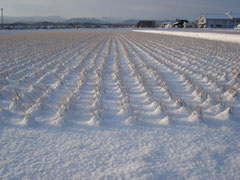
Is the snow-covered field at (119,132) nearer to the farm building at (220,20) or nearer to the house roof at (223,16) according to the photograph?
the farm building at (220,20)

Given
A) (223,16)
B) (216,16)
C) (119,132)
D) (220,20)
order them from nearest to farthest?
(119,132) → (220,20) → (216,16) → (223,16)

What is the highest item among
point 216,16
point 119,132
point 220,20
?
point 216,16

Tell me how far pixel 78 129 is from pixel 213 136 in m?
1.56

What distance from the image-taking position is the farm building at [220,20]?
51.8 m

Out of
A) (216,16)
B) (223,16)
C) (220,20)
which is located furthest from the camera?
(223,16)

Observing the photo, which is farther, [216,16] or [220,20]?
[216,16]

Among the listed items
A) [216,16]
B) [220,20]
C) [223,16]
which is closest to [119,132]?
[220,20]

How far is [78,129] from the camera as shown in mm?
2324

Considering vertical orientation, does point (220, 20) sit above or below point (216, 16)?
below

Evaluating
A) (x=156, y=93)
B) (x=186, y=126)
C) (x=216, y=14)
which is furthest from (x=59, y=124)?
(x=216, y=14)

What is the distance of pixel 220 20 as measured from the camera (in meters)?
52.1

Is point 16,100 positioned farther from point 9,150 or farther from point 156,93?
point 156,93

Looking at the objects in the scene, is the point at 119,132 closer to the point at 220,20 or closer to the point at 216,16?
the point at 220,20

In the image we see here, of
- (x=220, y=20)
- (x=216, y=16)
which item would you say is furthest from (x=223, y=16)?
(x=216, y=16)
